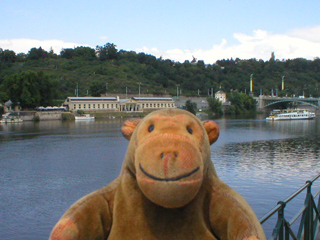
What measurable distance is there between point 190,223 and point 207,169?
346 millimetres

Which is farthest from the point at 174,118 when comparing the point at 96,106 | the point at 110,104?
the point at 110,104

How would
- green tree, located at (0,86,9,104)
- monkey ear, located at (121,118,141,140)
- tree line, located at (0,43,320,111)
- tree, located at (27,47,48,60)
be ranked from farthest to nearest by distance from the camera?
1. tree, located at (27,47,48,60)
2. tree line, located at (0,43,320,111)
3. green tree, located at (0,86,9,104)
4. monkey ear, located at (121,118,141,140)

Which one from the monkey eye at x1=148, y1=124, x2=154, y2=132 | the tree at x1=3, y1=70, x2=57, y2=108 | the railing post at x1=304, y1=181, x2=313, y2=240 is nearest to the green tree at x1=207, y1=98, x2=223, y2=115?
the tree at x1=3, y1=70, x2=57, y2=108

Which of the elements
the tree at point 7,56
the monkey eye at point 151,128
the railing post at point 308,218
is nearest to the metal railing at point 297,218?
the railing post at point 308,218

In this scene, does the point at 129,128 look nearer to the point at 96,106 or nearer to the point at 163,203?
the point at 163,203

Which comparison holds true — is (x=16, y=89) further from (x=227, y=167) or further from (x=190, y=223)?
(x=190, y=223)

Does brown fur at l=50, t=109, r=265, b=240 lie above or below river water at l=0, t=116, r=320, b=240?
above

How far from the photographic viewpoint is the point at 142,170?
196 centimetres

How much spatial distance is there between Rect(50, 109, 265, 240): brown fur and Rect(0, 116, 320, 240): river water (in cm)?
728

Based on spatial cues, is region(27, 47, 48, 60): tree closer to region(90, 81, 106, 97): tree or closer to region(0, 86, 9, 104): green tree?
region(90, 81, 106, 97): tree

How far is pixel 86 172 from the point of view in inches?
628

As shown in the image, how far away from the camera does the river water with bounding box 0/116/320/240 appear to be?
10.5m

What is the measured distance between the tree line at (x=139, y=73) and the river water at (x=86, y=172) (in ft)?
157

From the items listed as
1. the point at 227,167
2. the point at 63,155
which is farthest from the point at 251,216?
the point at 63,155
